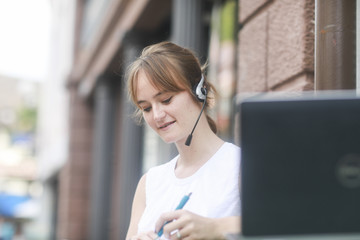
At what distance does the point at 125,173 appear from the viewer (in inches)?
286

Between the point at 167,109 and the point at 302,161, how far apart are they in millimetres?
772

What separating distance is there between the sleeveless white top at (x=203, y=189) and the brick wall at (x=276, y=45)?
100cm

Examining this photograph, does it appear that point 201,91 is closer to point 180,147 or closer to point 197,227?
point 180,147

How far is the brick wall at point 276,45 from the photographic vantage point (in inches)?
99.9

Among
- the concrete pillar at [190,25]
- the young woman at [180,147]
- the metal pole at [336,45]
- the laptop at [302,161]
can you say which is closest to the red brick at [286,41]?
the metal pole at [336,45]

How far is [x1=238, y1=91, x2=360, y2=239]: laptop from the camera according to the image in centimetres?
98

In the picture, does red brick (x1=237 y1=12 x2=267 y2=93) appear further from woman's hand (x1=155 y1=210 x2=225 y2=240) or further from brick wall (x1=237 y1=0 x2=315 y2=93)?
woman's hand (x1=155 y1=210 x2=225 y2=240)

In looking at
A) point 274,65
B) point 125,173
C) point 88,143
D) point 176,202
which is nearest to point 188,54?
point 176,202

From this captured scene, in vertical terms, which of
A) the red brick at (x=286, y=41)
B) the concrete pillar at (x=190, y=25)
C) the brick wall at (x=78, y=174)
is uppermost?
the concrete pillar at (x=190, y=25)

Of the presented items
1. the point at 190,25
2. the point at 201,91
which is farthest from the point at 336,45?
the point at 190,25

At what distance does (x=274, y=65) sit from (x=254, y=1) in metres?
0.49

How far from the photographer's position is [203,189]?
5.23 feet

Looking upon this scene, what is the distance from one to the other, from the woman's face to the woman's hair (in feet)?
0.07

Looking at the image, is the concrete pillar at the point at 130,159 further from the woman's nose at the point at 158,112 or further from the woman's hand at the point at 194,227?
the woman's hand at the point at 194,227
